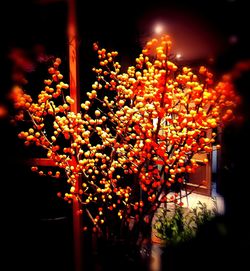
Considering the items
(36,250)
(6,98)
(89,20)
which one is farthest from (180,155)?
(36,250)

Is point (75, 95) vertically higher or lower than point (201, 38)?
lower

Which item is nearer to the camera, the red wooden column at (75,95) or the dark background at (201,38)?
the dark background at (201,38)

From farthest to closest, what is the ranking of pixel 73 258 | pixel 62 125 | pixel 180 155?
pixel 73 258
pixel 62 125
pixel 180 155

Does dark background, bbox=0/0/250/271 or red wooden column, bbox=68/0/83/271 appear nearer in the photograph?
dark background, bbox=0/0/250/271

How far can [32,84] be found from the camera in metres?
4.75

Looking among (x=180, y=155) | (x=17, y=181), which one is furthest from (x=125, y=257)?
(x=17, y=181)

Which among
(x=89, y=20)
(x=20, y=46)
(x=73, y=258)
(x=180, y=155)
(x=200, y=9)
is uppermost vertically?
(x=89, y=20)

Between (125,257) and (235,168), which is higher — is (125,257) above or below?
below

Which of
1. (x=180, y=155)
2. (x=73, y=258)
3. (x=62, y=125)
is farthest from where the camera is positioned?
(x=73, y=258)

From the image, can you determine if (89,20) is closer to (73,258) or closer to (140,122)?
(140,122)

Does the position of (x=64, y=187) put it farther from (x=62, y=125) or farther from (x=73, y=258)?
(x=62, y=125)

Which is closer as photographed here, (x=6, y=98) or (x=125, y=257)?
(x=6, y=98)

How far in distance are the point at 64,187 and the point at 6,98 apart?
147 inches

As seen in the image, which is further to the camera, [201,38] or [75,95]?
[75,95]
